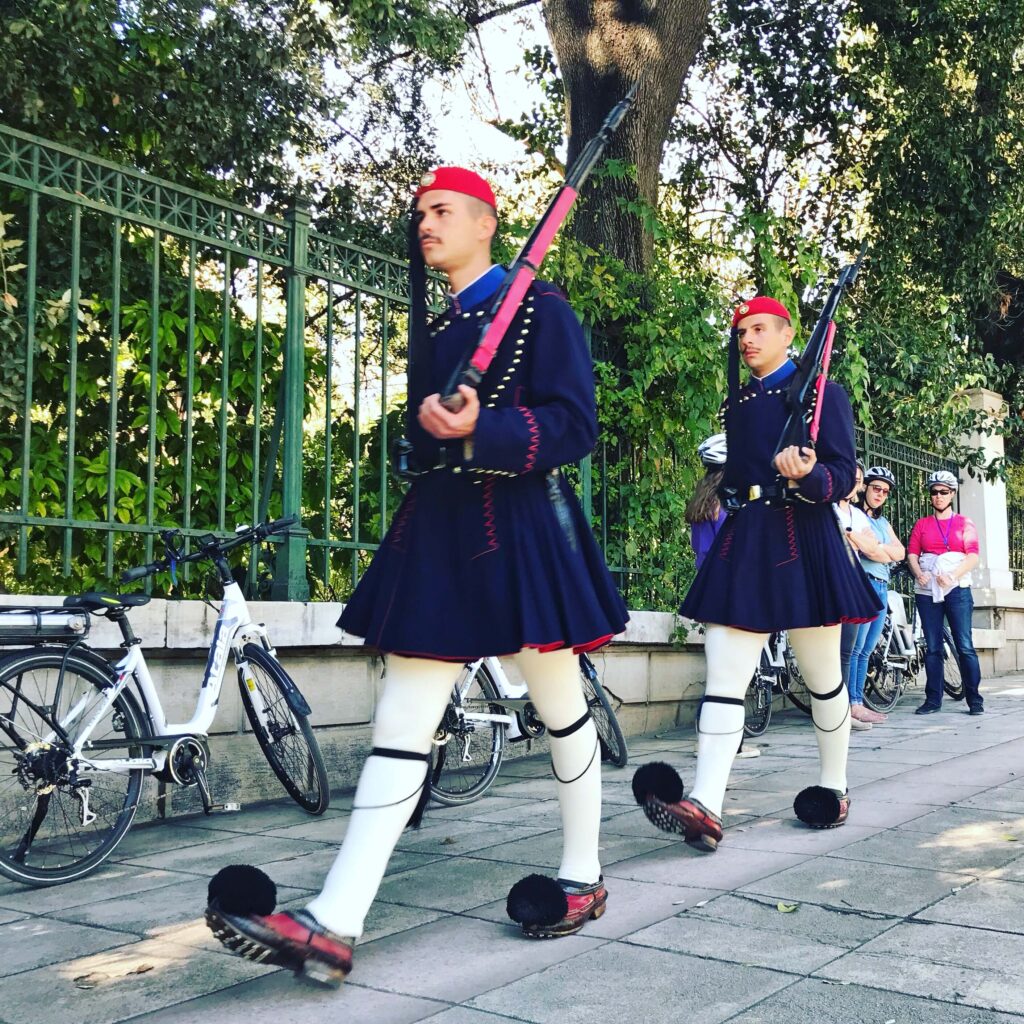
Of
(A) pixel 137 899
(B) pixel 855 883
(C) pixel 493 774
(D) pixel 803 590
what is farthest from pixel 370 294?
(B) pixel 855 883

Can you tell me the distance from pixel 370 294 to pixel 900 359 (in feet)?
22.5

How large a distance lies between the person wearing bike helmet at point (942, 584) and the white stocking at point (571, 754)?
7.19 meters

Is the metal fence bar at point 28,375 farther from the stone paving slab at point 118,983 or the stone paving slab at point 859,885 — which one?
the stone paving slab at point 859,885

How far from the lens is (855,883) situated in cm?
385

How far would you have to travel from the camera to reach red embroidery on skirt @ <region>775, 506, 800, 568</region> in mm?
4551

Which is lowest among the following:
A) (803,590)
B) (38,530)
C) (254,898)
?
(254,898)

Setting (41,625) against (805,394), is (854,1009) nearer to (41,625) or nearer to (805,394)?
(805,394)

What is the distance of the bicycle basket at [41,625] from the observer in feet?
13.8

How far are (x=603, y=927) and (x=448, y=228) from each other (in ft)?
6.49

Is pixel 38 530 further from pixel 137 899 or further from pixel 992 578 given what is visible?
pixel 992 578

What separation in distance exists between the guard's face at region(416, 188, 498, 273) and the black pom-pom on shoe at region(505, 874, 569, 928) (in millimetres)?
1679

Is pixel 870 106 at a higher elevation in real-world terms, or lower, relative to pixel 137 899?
higher

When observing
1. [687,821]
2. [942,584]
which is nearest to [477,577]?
[687,821]

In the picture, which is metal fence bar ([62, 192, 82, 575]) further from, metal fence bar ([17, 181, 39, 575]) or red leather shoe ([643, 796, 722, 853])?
red leather shoe ([643, 796, 722, 853])
